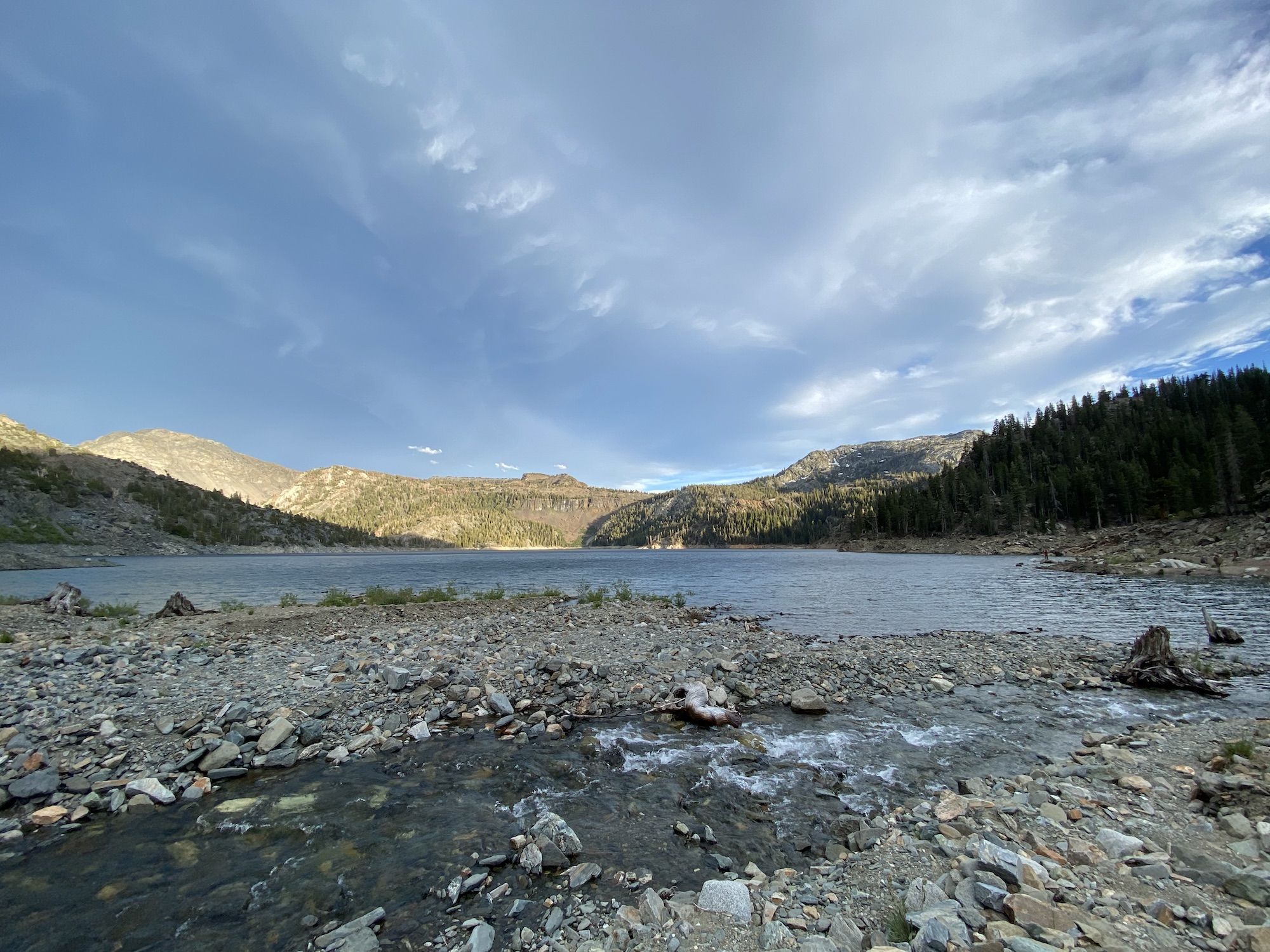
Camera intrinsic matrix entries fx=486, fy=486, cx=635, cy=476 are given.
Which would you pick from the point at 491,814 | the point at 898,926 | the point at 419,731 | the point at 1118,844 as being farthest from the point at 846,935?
the point at 419,731

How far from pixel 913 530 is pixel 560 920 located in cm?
13234

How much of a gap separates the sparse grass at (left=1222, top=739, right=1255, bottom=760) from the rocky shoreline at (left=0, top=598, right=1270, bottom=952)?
49 millimetres

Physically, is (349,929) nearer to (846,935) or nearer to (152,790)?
(846,935)

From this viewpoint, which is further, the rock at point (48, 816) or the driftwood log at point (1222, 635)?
the driftwood log at point (1222, 635)

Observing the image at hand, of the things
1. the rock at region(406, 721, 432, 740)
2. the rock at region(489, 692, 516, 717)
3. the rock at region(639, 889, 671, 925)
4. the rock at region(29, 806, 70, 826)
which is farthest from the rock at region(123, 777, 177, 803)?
the rock at region(639, 889, 671, 925)

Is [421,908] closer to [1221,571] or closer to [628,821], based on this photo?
[628,821]

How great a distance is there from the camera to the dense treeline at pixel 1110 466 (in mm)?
64688

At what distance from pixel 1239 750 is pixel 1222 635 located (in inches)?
600

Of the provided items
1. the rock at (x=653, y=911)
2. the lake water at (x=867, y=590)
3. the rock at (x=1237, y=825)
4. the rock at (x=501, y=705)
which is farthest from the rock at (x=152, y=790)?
the lake water at (x=867, y=590)

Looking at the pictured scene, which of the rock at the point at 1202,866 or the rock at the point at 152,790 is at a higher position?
the rock at the point at 1202,866

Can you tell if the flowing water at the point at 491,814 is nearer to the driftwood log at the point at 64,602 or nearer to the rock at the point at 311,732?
the rock at the point at 311,732

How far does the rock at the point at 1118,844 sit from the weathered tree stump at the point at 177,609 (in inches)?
1266

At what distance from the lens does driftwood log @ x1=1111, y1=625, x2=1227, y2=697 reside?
1233 cm

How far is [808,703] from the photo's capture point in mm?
11625
